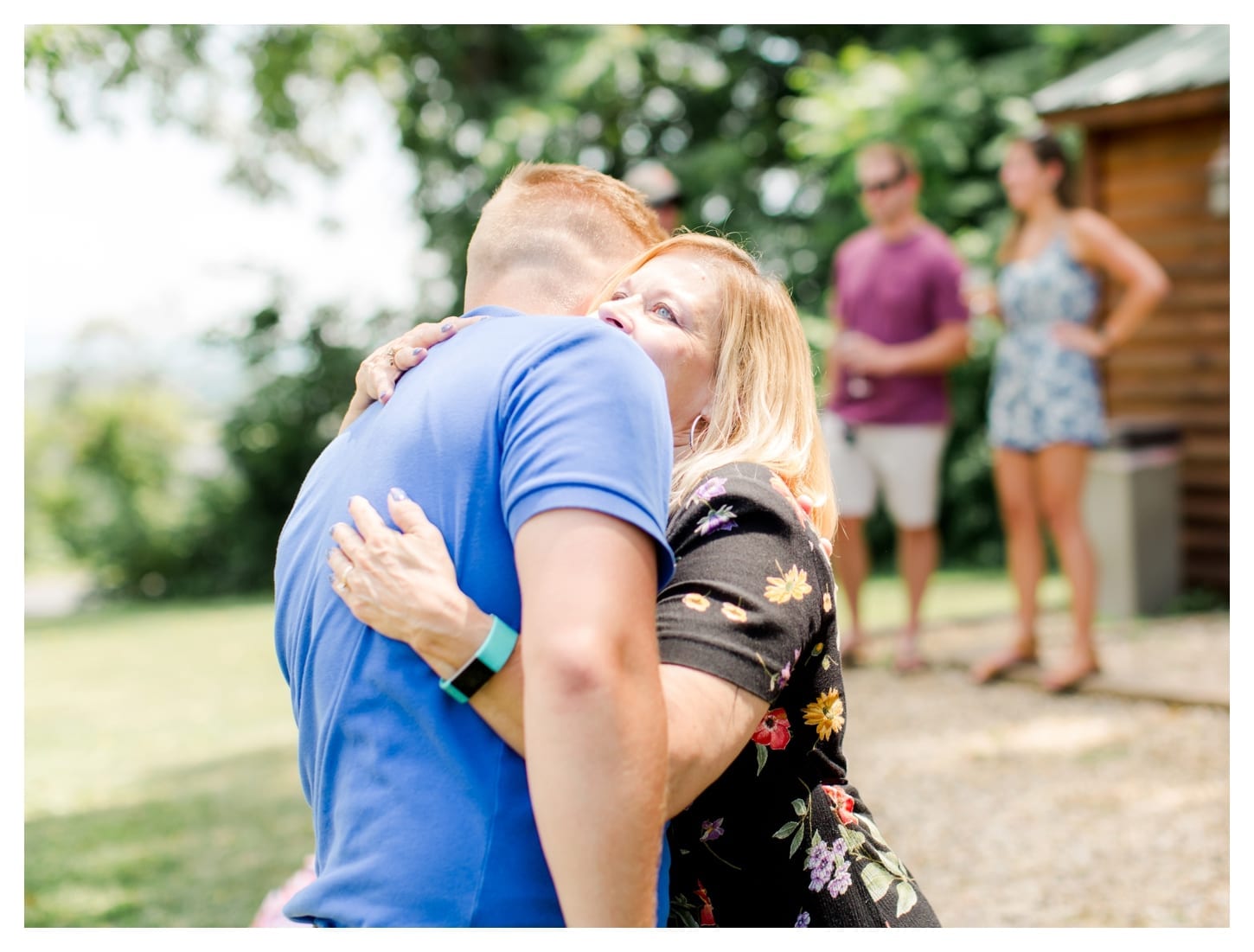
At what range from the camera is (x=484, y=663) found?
4.10 feet

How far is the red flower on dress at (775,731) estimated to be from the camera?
1.55 metres

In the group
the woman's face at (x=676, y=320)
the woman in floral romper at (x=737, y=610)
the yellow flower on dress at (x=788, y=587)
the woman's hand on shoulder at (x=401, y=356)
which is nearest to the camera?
the woman in floral romper at (x=737, y=610)

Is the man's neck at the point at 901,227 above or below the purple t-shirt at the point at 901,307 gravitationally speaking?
above

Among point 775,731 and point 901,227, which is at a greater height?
point 901,227

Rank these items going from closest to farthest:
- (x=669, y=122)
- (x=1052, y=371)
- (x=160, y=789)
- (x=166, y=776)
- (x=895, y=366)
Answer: (x=160, y=789)
(x=166, y=776)
(x=1052, y=371)
(x=895, y=366)
(x=669, y=122)

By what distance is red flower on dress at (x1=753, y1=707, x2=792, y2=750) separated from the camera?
1550mm

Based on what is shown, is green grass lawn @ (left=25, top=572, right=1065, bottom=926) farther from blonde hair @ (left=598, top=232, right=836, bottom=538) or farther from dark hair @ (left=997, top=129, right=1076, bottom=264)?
dark hair @ (left=997, top=129, right=1076, bottom=264)

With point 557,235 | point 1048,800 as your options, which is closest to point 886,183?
point 1048,800

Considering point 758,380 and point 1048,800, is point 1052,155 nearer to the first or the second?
point 1048,800

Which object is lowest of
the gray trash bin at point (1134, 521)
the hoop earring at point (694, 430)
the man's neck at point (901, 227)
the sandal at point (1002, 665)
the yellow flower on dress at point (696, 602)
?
the sandal at point (1002, 665)

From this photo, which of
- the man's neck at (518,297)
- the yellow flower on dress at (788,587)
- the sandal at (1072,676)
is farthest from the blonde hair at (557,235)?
the sandal at (1072,676)

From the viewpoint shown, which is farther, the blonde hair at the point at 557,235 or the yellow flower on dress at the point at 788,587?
the blonde hair at the point at 557,235

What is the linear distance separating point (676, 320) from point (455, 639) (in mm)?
614

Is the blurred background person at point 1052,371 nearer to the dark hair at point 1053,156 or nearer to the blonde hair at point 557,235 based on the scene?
the dark hair at point 1053,156
